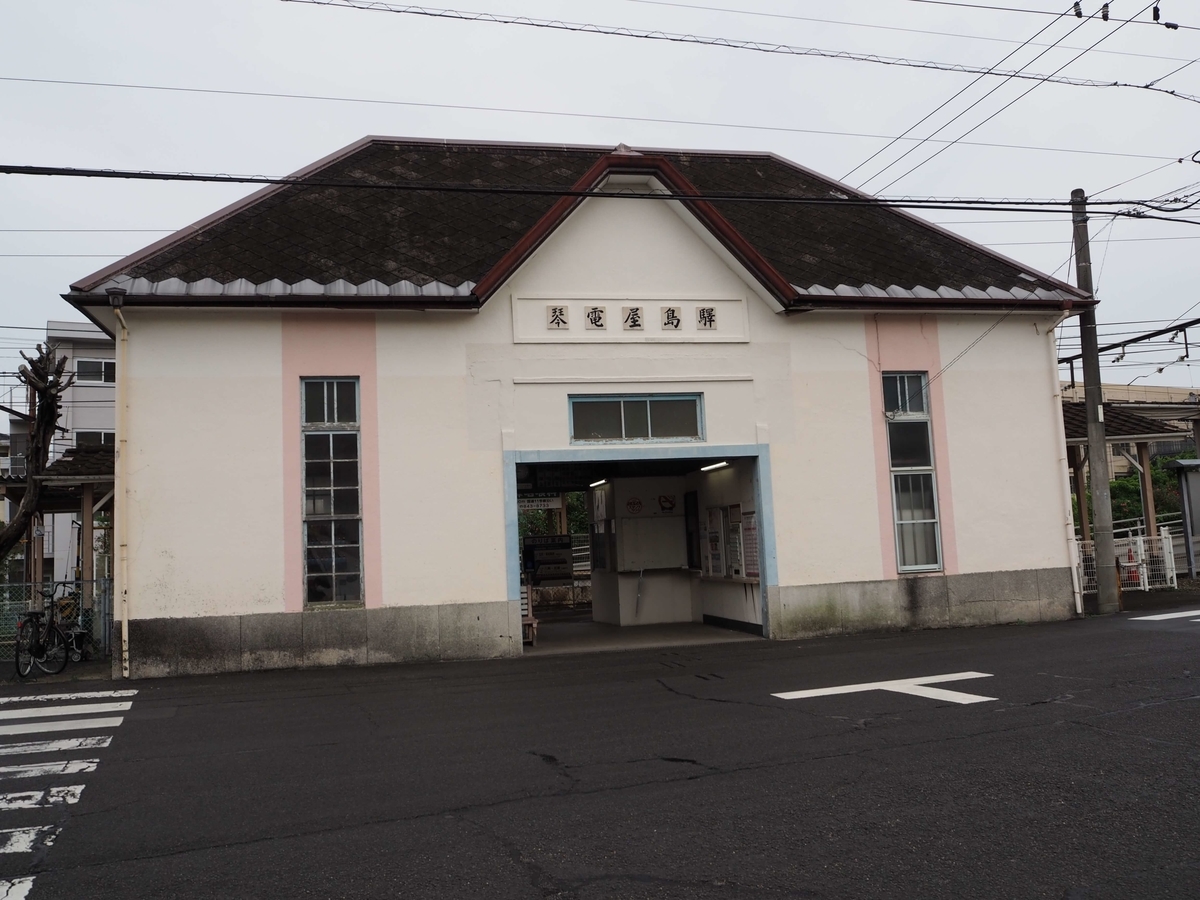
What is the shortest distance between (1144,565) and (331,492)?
16601 millimetres

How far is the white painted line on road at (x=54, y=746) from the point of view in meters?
8.68

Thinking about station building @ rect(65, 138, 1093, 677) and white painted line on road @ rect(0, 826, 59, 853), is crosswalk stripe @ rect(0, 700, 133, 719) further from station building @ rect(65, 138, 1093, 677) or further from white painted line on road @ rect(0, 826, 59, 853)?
white painted line on road @ rect(0, 826, 59, 853)

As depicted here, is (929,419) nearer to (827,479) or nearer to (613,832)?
(827,479)

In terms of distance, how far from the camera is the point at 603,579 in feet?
67.2

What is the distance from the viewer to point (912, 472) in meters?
16.3

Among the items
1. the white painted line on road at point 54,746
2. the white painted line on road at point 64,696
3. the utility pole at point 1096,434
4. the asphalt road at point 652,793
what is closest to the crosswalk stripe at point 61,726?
the asphalt road at point 652,793

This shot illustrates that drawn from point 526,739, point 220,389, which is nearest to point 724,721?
point 526,739

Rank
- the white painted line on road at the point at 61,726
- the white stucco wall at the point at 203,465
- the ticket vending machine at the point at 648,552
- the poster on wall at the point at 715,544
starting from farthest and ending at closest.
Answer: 1. the ticket vending machine at the point at 648,552
2. the poster on wall at the point at 715,544
3. the white stucco wall at the point at 203,465
4. the white painted line on road at the point at 61,726

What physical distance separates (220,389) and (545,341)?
4717 mm

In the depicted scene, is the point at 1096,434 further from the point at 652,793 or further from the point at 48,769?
the point at 48,769

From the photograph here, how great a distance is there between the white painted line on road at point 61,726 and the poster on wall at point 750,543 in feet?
31.0

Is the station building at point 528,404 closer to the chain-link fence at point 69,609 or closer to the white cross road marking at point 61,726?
the white cross road marking at point 61,726

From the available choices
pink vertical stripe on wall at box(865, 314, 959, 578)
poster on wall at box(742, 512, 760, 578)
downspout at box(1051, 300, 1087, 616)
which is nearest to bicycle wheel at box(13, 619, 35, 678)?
poster on wall at box(742, 512, 760, 578)

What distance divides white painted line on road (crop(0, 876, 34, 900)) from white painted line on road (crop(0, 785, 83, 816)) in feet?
5.44
